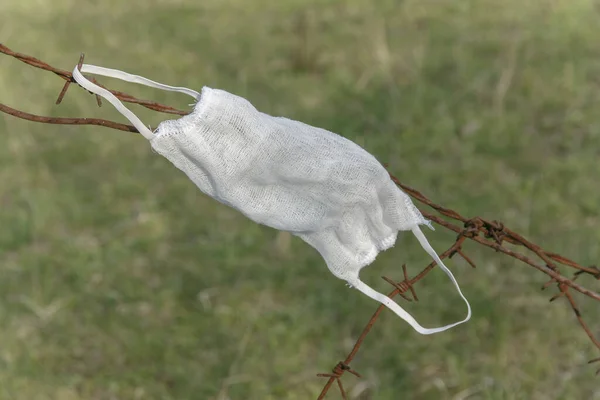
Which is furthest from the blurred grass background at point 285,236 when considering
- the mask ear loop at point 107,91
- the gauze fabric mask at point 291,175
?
the mask ear loop at point 107,91

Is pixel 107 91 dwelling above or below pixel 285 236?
below

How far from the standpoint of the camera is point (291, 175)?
3.32 feet

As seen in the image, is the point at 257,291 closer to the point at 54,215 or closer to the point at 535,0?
the point at 54,215

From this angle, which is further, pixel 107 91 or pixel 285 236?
pixel 285 236

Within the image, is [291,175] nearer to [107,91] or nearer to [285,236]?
[107,91]

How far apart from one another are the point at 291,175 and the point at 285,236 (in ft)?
5.19

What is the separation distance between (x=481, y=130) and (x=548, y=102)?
0.44 metres

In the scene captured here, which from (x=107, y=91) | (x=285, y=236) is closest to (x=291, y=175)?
(x=107, y=91)

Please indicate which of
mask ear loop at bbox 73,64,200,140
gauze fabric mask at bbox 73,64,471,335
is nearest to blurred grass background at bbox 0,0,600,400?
gauze fabric mask at bbox 73,64,471,335

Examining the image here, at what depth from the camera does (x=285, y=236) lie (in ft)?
8.47

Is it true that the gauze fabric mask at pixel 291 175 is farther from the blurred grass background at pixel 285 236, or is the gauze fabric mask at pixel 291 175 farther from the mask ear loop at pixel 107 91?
the blurred grass background at pixel 285 236

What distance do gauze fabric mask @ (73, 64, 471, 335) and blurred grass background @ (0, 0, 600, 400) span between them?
0.99 meters

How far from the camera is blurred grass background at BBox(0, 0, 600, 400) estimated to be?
2029 millimetres

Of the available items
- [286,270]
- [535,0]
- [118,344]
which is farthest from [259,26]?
[118,344]
